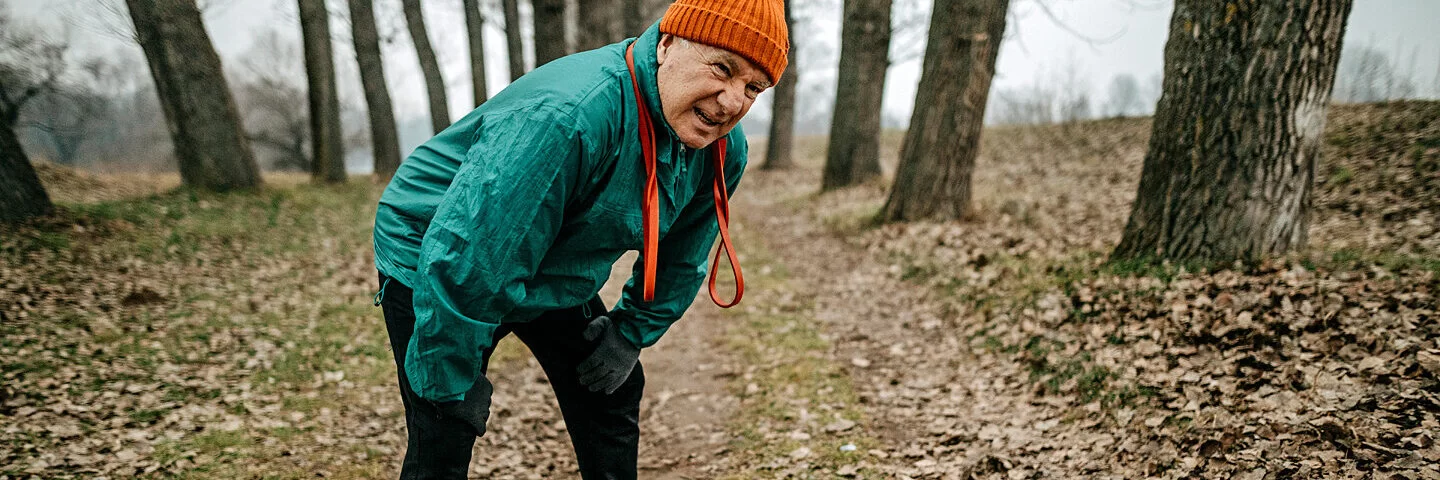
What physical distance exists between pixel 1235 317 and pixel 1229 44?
6.04 feet

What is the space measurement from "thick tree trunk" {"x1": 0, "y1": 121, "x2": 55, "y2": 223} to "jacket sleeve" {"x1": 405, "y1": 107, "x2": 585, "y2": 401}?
7.41m

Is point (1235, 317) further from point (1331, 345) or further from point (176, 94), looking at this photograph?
point (176, 94)

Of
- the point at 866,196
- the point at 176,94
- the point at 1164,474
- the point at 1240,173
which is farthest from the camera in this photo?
the point at 866,196

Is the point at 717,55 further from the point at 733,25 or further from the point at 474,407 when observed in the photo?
the point at 474,407

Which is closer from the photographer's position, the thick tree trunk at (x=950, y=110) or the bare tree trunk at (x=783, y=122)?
the thick tree trunk at (x=950, y=110)

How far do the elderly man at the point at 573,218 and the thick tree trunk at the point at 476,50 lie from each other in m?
13.6

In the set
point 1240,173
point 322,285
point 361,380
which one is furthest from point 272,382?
point 1240,173

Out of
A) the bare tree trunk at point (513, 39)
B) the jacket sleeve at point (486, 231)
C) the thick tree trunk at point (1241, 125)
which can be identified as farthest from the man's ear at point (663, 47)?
the bare tree trunk at point (513, 39)

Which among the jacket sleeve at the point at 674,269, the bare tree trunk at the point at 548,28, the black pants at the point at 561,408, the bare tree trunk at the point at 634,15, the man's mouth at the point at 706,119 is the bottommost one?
the black pants at the point at 561,408

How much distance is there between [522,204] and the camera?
1824mm

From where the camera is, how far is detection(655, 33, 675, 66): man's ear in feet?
7.16

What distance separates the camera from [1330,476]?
114 inches

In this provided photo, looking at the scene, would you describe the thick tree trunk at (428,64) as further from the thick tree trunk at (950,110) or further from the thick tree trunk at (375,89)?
the thick tree trunk at (950,110)

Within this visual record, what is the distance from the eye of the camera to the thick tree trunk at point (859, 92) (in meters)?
12.1
